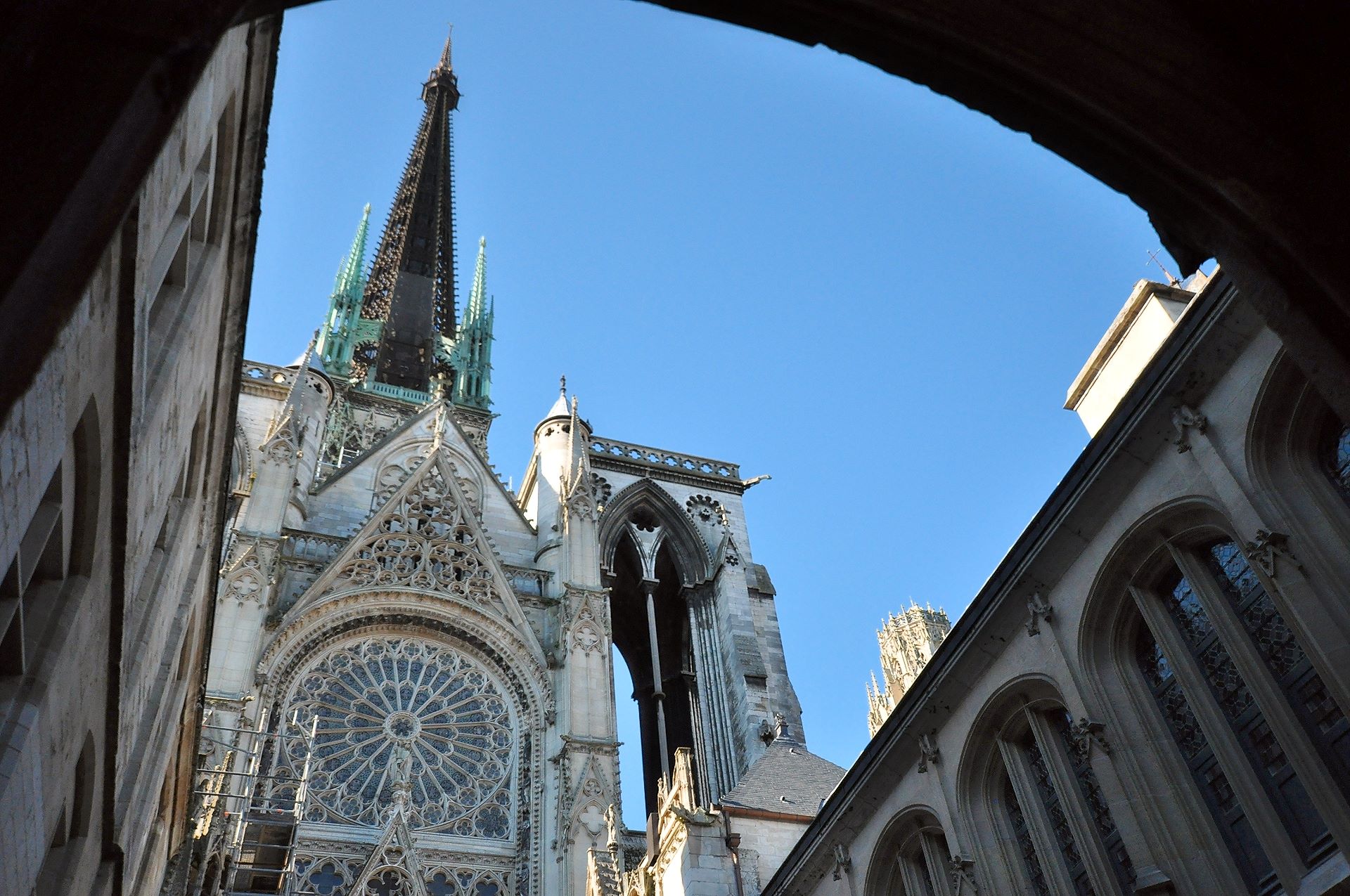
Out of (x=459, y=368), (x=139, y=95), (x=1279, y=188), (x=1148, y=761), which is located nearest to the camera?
(x=139, y=95)

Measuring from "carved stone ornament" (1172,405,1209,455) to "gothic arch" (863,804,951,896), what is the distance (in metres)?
5.23

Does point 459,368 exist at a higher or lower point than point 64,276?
higher

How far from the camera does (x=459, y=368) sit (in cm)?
3966

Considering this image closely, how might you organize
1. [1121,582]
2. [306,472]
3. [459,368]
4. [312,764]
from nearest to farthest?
1. [1121,582]
2. [312,764]
3. [306,472]
4. [459,368]

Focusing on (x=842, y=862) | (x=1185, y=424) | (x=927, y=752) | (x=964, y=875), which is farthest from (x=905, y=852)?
(x=1185, y=424)

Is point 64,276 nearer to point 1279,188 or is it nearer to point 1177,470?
point 1279,188

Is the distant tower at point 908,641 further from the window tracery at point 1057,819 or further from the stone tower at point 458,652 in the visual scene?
the window tracery at point 1057,819

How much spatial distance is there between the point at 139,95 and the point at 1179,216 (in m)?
3.32

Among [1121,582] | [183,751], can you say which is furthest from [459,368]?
[1121,582]

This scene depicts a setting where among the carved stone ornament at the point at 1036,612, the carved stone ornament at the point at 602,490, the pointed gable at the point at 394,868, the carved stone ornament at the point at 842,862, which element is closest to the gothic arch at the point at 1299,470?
the carved stone ornament at the point at 1036,612

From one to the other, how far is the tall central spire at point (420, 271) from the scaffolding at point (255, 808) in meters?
16.6

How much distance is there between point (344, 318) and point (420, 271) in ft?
32.0

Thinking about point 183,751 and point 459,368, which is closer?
point 183,751

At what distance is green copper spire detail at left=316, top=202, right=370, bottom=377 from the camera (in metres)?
38.0
